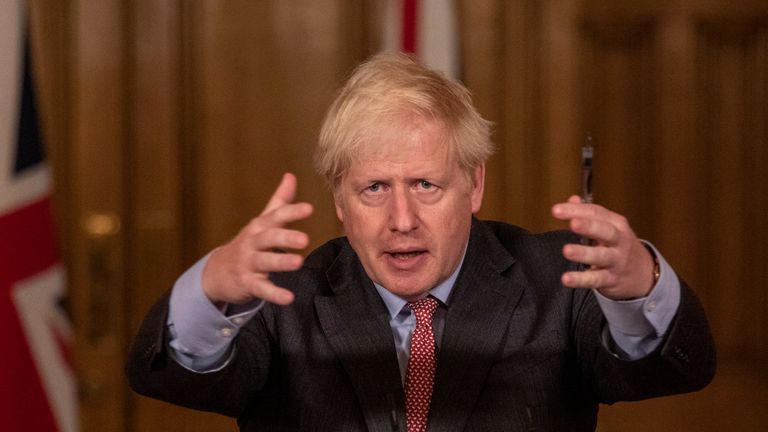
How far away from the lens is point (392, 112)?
1.46 metres

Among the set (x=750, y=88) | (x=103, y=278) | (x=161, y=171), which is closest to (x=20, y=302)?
(x=103, y=278)

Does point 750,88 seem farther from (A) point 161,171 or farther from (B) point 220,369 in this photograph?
(B) point 220,369

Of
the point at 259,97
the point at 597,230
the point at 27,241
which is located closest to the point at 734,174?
the point at 259,97

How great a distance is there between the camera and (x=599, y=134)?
254 cm

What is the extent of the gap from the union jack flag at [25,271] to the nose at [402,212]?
1.07 meters

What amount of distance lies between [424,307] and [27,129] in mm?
1106

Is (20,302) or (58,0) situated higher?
(58,0)

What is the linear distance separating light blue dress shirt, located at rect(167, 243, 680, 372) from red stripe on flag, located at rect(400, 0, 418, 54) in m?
1.23

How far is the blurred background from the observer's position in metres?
2.48

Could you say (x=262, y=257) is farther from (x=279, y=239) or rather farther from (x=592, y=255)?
(x=592, y=255)

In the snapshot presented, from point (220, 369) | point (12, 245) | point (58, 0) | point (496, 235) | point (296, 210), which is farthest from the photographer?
point (58, 0)

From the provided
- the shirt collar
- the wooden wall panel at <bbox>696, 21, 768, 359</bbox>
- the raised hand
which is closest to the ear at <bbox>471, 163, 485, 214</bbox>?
the shirt collar

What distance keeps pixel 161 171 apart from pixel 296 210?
1377mm

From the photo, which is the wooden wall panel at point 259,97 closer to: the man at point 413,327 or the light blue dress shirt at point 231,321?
the man at point 413,327
